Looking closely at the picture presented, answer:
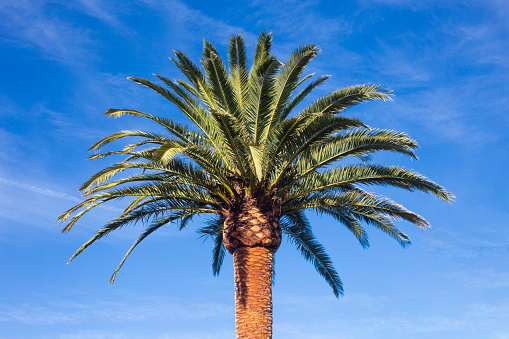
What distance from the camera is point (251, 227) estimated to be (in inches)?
547

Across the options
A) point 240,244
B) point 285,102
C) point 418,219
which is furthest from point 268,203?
point 418,219

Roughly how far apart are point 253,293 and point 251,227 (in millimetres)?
1633

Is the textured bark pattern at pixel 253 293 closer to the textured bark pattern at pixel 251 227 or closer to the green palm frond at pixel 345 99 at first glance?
the textured bark pattern at pixel 251 227

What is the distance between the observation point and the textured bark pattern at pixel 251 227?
45.5 ft

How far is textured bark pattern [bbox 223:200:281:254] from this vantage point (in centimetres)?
1388

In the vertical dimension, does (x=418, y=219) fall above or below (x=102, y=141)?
below

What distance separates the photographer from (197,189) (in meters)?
14.5

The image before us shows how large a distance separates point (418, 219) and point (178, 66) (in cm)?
757

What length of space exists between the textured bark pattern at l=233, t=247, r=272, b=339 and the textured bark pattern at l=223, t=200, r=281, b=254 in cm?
21

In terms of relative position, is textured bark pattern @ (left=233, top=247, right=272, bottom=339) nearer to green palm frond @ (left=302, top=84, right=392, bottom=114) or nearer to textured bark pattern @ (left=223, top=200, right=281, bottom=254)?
textured bark pattern @ (left=223, top=200, right=281, bottom=254)

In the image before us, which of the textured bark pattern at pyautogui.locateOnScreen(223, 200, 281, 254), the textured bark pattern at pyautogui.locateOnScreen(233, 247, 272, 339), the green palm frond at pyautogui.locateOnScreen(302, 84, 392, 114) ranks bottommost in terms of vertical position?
the textured bark pattern at pyautogui.locateOnScreen(233, 247, 272, 339)

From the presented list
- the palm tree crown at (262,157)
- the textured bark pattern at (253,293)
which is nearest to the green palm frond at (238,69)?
the palm tree crown at (262,157)

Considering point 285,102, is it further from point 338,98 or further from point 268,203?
point 268,203

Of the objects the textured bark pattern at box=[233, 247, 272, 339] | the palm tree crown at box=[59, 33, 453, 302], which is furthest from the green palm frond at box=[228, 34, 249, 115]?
the textured bark pattern at box=[233, 247, 272, 339]
